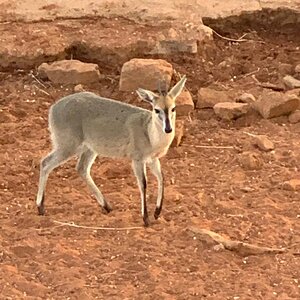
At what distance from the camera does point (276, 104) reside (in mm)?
8359

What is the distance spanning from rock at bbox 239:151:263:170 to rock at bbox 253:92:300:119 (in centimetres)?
87

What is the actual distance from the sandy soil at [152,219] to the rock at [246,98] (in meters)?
0.21

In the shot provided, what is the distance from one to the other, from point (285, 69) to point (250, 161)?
2261 millimetres

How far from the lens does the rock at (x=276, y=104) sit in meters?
8.38

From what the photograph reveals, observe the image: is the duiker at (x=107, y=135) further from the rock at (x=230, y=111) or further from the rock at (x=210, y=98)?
the rock at (x=210, y=98)

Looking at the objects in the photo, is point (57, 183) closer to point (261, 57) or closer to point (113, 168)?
point (113, 168)

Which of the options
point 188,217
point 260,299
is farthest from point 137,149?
point 260,299

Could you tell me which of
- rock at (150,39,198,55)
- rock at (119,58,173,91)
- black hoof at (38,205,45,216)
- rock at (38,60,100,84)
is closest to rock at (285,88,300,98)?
rock at (119,58,173,91)

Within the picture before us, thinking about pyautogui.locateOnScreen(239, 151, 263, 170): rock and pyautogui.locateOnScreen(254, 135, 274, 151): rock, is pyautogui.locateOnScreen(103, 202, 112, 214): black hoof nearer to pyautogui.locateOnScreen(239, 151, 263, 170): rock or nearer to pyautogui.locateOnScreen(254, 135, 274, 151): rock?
pyautogui.locateOnScreen(239, 151, 263, 170): rock

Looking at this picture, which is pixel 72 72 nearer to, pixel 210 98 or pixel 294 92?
pixel 210 98

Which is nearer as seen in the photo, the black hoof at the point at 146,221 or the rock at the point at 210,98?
the black hoof at the point at 146,221

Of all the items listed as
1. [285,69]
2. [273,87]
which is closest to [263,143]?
[273,87]

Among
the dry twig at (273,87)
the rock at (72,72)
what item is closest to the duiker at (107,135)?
the rock at (72,72)

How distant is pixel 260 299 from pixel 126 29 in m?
4.93
